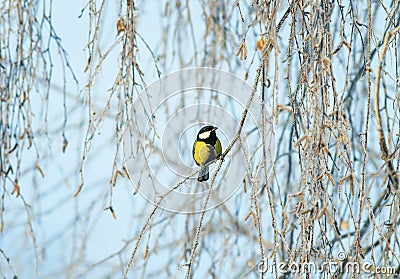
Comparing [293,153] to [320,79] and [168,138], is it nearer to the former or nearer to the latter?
[168,138]

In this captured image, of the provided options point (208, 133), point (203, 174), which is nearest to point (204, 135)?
point (208, 133)

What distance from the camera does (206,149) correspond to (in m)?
1.25

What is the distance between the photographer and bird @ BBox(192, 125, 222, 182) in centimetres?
124

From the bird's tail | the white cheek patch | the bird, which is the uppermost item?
the white cheek patch

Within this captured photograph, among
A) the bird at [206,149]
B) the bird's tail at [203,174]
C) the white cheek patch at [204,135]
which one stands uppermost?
the white cheek patch at [204,135]

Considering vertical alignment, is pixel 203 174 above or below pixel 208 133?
below

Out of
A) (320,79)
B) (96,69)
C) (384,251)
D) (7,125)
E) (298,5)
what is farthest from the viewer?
(7,125)

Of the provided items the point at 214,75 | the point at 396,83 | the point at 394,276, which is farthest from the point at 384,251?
the point at 214,75

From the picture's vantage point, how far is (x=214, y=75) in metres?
1.61

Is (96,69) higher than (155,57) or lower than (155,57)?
lower

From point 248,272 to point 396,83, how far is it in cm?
66

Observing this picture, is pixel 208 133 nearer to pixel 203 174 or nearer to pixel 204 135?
pixel 204 135

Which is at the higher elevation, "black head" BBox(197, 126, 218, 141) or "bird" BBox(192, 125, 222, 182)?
"black head" BBox(197, 126, 218, 141)

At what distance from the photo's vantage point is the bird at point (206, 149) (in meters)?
1.24
